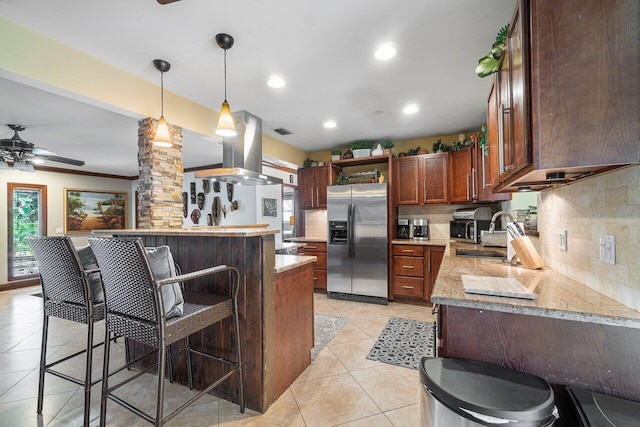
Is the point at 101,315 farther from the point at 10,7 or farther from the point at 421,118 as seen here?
the point at 421,118

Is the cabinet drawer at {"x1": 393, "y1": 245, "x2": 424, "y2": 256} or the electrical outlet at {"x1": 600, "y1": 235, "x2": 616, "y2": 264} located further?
the cabinet drawer at {"x1": 393, "y1": 245, "x2": 424, "y2": 256}

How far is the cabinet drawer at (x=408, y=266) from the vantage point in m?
4.03

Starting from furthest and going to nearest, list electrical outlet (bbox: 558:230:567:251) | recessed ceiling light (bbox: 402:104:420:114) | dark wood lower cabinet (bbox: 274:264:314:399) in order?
1. recessed ceiling light (bbox: 402:104:420:114)
2. dark wood lower cabinet (bbox: 274:264:314:399)
3. electrical outlet (bbox: 558:230:567:251)

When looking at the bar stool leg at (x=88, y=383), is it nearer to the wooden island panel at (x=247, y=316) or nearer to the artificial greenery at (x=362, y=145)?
the wooden island panel at (x=247, y=316)

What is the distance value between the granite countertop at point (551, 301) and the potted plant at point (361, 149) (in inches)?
124

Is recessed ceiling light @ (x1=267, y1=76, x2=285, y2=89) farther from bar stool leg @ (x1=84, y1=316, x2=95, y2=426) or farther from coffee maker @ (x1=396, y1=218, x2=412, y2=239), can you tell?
coffee maker @ (x1=396, y1=218, x2=412, y2=239)

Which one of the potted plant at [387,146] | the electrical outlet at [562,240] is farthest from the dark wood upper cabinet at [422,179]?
the electrical outlet at [562,240]

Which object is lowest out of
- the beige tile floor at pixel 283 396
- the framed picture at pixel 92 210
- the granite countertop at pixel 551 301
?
the beige tile floor at pixel 283 396

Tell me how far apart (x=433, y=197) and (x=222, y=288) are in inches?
134

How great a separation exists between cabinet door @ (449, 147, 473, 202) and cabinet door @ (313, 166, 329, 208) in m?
1.98

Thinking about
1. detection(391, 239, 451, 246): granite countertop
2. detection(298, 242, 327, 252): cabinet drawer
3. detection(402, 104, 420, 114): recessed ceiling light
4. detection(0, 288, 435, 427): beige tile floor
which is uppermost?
detection(402, 104, 420, 114): recessed ceiling light

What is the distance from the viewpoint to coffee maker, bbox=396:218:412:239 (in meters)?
4.58

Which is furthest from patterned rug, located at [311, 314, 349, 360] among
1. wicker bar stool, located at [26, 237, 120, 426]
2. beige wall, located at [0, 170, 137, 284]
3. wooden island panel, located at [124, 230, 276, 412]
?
beige wall, located at [0, 170, 137, 284]

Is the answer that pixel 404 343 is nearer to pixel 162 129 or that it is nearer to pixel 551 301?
pixel 551 301
